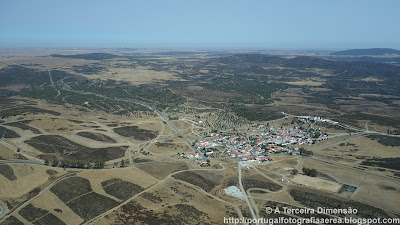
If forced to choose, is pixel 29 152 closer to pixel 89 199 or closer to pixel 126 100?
pixel 89 199

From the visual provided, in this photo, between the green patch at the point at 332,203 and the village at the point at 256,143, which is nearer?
the green patch at the point at 332,203

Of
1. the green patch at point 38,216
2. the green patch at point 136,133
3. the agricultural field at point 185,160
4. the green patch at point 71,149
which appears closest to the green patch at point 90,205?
the agricultural field at point 185,160

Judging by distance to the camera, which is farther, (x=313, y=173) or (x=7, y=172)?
(x=313, y=173)

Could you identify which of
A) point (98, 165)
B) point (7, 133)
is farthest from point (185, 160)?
point (7, 133)

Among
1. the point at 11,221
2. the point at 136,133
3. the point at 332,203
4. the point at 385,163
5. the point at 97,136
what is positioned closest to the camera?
the point at 11,221

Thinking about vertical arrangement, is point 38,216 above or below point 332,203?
below

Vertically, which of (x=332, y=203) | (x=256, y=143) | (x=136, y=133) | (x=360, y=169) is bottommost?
(x=332, y=203)

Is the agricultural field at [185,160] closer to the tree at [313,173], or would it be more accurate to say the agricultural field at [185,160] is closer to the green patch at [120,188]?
the green patch at [120,188]

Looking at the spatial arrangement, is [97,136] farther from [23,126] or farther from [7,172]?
[7,172]

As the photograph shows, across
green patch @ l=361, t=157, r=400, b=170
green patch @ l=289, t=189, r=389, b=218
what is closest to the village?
green patch @ l=361, t=157, r=400, b=170

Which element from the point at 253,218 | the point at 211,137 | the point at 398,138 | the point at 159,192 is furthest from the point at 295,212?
the point at 398,138
